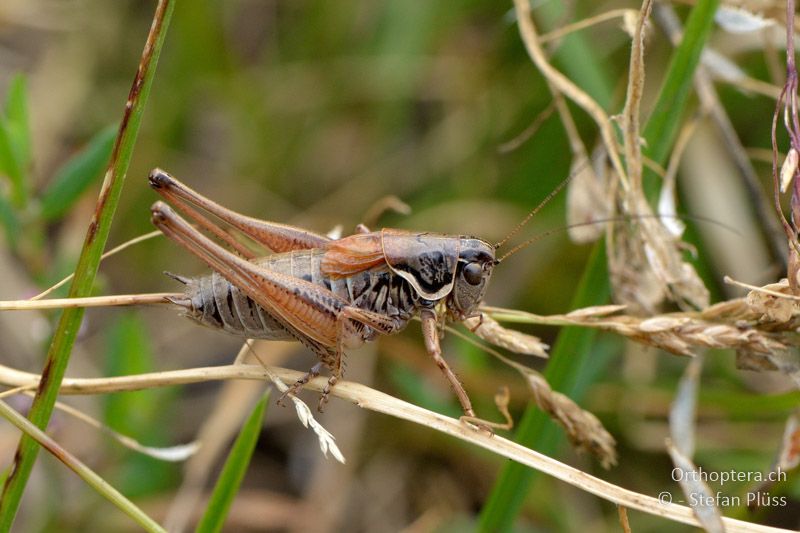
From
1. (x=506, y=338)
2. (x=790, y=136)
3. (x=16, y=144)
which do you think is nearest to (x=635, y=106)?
(x=790, y=136)

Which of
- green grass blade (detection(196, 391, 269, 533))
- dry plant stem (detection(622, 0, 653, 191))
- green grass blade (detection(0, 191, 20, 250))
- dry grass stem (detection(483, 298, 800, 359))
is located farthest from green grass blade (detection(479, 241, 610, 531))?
green grass blade (detection(0, 191, 20, 250))

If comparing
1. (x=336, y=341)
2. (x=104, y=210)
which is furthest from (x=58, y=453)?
(x=336, y=341)

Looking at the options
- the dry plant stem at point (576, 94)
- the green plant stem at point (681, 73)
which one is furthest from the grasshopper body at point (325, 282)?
the green plant stem at point (681, 73)

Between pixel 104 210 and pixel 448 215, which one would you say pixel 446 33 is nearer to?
pixel 448 215

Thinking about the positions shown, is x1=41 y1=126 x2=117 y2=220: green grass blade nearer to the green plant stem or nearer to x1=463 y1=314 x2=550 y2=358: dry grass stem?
x1=463 y1=314 x2=550 y2=358: dry grass stem

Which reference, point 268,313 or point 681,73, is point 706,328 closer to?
point 681,73
